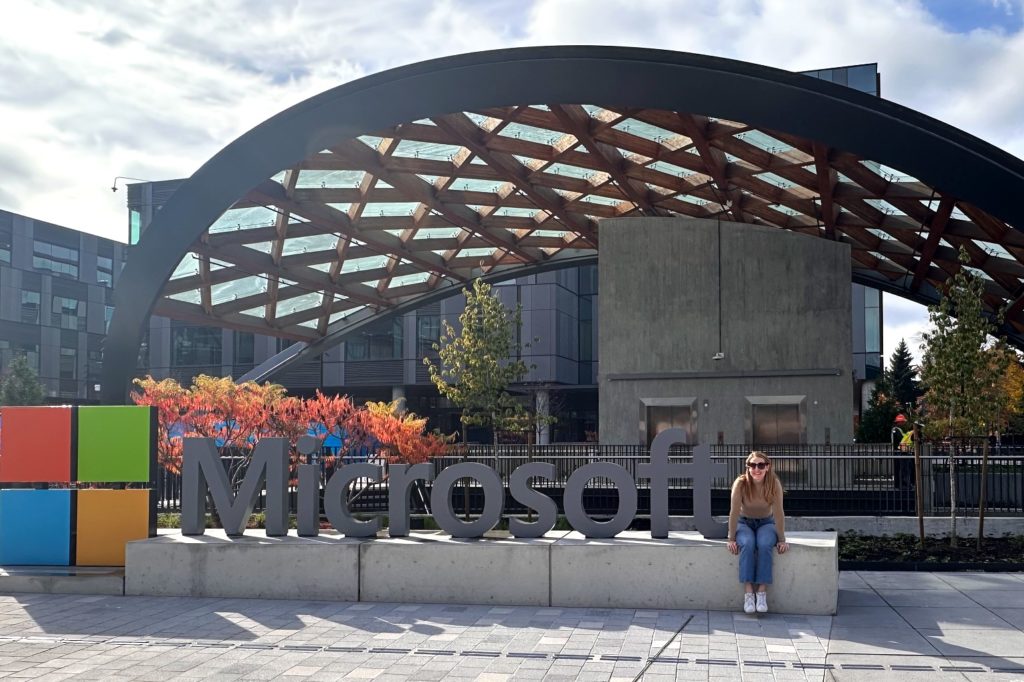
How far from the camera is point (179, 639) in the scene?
385 inches

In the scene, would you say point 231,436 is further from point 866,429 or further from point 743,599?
point 866,429

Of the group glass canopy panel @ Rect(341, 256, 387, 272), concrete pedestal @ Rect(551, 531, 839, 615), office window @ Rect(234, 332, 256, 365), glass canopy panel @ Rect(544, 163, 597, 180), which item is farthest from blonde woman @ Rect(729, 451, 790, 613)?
office window @ Rect(234, 332, 256, 365)

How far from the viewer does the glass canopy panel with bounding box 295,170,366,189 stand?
1078 inches

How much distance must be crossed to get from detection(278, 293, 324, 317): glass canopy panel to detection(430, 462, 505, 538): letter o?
31.6 m

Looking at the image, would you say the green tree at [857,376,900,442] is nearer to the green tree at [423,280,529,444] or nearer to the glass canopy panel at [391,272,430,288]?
the glass canopy panel at [391,272,430,288]

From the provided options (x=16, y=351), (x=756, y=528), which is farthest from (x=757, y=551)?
(x=16, y=351)

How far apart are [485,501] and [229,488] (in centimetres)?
340

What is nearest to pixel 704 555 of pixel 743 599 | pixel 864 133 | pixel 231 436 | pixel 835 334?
pixel 743 599

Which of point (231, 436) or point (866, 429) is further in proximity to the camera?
point (866, 429)

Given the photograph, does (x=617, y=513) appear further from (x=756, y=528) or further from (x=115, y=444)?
(x=115, y=444)

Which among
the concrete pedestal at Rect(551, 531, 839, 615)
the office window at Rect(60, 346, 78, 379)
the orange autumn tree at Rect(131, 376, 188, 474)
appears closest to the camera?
the concrete pedestal at Rect(551, 531, 839, 615)

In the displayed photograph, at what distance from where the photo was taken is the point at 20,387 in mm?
57000

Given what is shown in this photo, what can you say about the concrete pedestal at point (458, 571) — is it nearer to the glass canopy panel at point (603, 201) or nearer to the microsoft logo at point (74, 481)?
the microsoft logo at point (74, 481)

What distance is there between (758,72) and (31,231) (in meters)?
68.3
